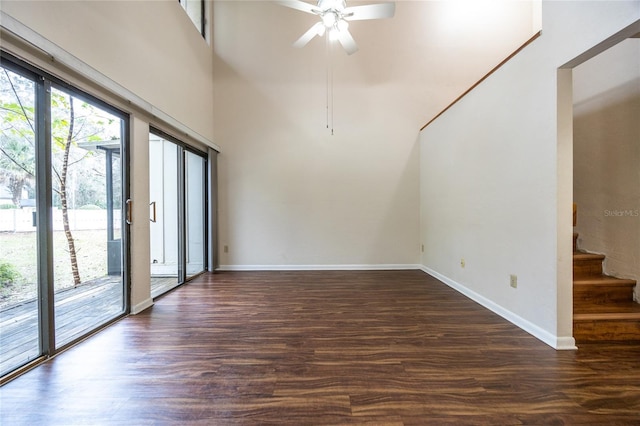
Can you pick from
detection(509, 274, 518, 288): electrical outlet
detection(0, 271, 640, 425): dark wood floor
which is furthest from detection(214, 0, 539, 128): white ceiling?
detection(0, 271, 640, 425): dark wood floor

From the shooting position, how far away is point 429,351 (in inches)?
73.3

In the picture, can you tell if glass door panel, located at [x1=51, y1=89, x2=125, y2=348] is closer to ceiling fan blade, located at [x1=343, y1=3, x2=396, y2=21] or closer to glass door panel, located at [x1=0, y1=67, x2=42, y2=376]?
glass door panel, located at [x1=0, y1=67, x2=42, y2=376]

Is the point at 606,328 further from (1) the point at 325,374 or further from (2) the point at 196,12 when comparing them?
(2) the point at 196,12

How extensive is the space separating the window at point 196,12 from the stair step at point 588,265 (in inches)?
232

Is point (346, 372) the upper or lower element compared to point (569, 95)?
lower

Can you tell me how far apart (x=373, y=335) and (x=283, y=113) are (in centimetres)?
389

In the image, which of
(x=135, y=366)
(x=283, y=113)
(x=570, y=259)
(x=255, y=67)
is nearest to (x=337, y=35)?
(x=283, y=113)

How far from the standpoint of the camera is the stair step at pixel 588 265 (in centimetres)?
237

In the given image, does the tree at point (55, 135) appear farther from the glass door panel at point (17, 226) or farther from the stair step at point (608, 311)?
the stair step at point (608, 311)

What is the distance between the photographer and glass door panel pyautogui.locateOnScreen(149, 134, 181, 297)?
3697 millimetres

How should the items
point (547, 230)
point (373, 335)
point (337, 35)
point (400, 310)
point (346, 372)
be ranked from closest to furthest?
point (346, 372), point (547, 230), point (373, 335), point (400, 310), point (337, 35)

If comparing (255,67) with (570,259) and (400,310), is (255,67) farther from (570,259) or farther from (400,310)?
(570,259)

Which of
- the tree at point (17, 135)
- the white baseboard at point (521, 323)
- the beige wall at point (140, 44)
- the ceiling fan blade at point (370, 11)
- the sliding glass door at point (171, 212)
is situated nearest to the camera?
the tree at point (17, 135)

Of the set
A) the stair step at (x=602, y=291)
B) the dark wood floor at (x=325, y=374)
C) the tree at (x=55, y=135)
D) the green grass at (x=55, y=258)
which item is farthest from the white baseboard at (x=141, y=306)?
the stair step at (x=602, y=291)
